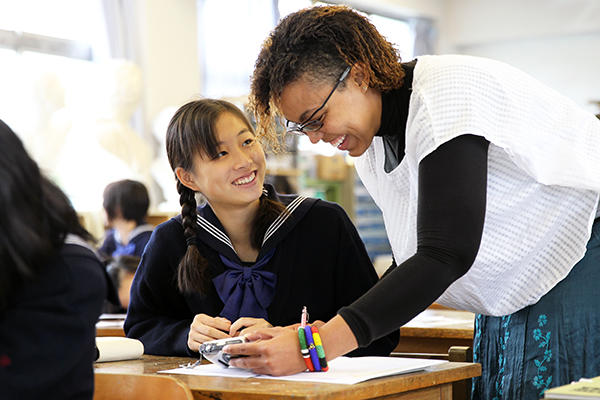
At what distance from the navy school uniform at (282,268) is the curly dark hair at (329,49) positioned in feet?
2.13

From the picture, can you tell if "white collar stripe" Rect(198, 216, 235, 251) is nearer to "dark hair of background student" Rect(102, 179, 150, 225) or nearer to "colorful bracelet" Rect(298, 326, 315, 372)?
"colorful bracelet" Rect(298, 326, 315, 372)

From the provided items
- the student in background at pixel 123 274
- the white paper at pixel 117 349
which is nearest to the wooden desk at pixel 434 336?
the white paper at pixel 117 349

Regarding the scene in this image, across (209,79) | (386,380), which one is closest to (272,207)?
(386,380)

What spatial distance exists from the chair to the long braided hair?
531mm

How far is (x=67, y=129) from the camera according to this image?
5.26 metres

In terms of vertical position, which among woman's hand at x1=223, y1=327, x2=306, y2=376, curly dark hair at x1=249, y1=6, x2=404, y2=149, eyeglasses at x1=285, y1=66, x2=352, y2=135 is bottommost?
woman's hand at x1=223, y1=327, x2=306, y2=376

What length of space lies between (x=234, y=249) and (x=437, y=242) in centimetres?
88

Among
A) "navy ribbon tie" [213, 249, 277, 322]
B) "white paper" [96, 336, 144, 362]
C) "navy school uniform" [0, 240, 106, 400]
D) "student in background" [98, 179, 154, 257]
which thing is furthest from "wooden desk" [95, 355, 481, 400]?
"student in background" [98, 179, 154, 257]

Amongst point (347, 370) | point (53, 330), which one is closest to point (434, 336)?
point (347, 370)

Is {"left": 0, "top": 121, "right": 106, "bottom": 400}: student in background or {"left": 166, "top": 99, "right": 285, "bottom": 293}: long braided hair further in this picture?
{"left": 166, "top": 99, "right": 285, "bottom": 293}: long braided hair

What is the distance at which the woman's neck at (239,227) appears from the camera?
2133mm

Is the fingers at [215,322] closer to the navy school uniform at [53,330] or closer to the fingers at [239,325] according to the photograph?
the fingers at [239,325]

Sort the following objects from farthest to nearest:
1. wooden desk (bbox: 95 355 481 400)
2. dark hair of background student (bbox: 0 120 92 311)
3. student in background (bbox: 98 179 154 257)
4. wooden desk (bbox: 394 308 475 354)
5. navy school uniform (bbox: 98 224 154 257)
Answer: student in background (bbox: 98 179 154 257)
navy school uniform (bbox: 98 224 154 257)
wooden desk (bbox: 394 308 475 354)
wooden desk (bbox: 95 355 481 400)
dark hair of background student (bbox: 0 120 92 311)

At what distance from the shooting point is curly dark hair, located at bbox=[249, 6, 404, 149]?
1.48 meters
